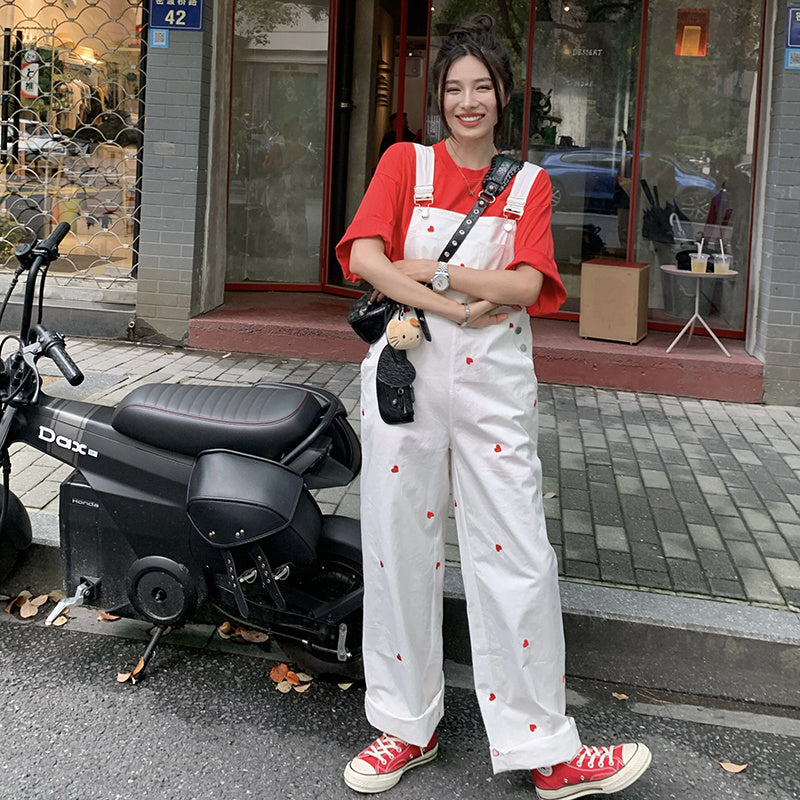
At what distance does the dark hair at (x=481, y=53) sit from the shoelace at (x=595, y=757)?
1776 millimetres

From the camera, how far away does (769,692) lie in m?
3.56

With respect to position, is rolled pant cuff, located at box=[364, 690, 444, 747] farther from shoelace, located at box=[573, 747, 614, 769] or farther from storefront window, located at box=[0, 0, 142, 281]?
storefront window, located at box=[0, 0, 142, 281]

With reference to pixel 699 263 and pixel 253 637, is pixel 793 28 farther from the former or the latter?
pixel 253 637

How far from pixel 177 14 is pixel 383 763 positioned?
6212mm

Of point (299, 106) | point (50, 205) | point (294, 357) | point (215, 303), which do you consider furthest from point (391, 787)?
point (299, 106)

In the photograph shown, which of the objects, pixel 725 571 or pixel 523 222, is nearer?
pixel 523 222

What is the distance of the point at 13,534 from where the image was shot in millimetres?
3721

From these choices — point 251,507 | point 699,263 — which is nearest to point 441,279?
point 251,507

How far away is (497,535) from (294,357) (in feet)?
16.8

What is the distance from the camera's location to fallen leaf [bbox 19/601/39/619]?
12.7ft

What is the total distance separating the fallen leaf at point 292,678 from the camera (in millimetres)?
3479

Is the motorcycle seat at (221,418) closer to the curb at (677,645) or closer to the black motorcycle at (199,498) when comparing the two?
the black motorcycle at (199,498)

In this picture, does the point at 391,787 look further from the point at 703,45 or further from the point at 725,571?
the point at 703,45

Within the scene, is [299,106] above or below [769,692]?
above
